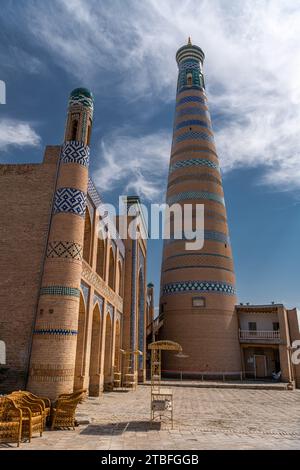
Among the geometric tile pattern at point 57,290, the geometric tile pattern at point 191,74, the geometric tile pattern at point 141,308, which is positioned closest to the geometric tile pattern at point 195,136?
the geometric tile pattern at point 191,74

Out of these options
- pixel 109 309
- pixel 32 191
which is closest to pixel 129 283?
pixel 109 309

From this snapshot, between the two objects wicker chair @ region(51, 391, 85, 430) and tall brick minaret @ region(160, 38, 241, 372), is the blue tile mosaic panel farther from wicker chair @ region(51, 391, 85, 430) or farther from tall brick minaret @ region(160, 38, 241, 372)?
wicker chair @ region(51, 391, 85, 430)

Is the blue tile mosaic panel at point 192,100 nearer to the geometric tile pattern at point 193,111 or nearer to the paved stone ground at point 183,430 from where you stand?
the geometric tile pattern at point 193,111

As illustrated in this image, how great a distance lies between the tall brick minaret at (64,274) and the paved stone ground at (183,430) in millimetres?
1172

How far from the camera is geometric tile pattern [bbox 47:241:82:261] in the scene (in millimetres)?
9016

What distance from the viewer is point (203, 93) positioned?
26812mm

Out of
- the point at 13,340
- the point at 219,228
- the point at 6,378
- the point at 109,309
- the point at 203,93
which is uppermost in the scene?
the point at 203,93

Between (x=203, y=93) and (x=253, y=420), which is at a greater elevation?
(x=203, y=93)

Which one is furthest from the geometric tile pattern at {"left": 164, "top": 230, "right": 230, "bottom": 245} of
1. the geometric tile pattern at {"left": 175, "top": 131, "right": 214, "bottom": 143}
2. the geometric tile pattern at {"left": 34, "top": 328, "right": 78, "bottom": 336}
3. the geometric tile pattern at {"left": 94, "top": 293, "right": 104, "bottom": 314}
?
the geometric tile pattern at {"left": 34, "top": 328, "right": 78, "bottom": 336}

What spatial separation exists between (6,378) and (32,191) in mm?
4848

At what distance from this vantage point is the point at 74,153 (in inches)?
393

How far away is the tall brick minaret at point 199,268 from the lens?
2081 cm
